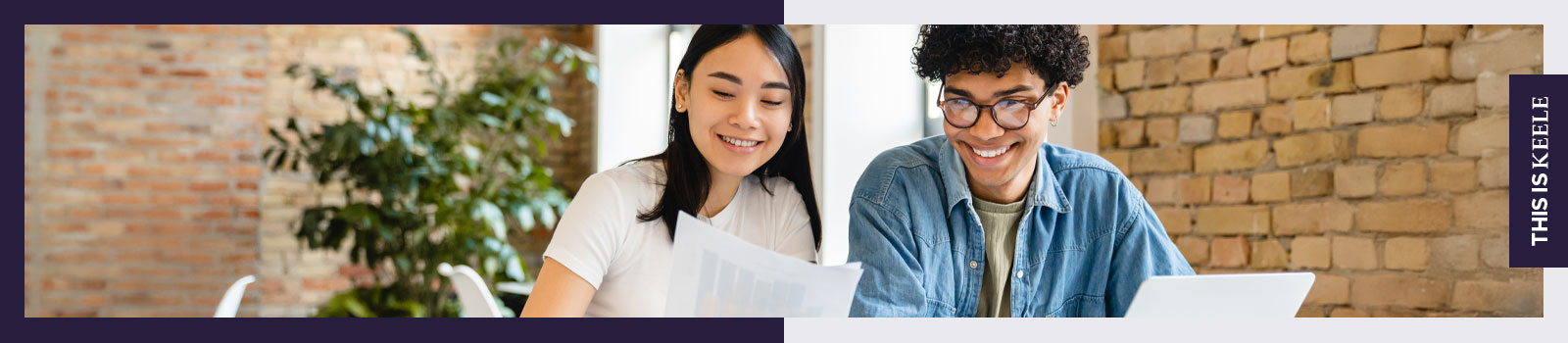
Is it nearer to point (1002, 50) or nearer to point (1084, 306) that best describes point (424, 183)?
point (1084, 306)

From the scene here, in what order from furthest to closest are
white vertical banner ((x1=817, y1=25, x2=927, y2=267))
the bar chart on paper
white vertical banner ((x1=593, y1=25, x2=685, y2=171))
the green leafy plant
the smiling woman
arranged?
1. white vertical banner ((x1=593, y1=25, x2=685, y2=171))
2. the green leafy plant
3. white vertical banner ((x1=817, y1=25, x2=927, y2=267))
4. the smiling woman
5. the bar chart on paper

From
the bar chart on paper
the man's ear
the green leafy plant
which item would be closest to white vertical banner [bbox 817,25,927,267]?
the man's ear

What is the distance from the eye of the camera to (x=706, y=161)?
1213 mm

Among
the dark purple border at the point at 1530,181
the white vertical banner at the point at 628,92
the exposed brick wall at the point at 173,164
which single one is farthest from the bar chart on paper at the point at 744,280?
the exposed brick wall at the point at 173,164

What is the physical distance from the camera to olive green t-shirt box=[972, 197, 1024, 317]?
1445 mm

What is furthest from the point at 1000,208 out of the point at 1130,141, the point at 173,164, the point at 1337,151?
the point at 173,164

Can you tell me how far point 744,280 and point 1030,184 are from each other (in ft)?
1.79

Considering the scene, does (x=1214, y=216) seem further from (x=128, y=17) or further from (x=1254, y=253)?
(x=128, y=17)

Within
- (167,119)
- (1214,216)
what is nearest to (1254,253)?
(1214,216)

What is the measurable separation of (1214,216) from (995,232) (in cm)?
103

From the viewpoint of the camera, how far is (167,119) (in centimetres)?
467

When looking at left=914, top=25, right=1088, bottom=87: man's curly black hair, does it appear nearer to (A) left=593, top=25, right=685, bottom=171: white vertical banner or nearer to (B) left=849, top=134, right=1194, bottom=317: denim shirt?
(B) left=849, top=134, right=1194, bottom=317: denim shirt

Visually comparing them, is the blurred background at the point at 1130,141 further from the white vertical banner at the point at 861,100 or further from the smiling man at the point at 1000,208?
the smiling man at the point at 1000,208

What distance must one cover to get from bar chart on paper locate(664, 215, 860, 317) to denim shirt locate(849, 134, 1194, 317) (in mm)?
344
